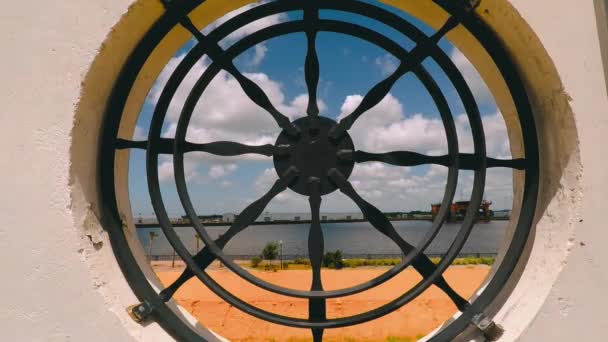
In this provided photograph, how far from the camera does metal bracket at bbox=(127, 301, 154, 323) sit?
2.19 meters

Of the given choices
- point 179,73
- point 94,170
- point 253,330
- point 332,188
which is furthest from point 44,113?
point 253,330

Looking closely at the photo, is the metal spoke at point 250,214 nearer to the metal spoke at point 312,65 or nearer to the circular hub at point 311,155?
the circular hub at point 311,155

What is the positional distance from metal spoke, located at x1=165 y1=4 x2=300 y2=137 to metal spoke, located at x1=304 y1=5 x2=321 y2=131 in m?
0.16

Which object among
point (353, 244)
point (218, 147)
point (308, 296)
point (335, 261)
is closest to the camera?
point (308, 296)

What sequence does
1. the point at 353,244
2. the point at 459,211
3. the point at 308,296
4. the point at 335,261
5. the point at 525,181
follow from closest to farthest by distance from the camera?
1. the point at 308,296
2. the point at 525,181
3. the point at 335,261
4. the point at 459,211
5. the point at 353,244

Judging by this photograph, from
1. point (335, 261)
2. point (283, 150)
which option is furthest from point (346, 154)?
point (335, 261)

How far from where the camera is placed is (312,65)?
2.58 metres

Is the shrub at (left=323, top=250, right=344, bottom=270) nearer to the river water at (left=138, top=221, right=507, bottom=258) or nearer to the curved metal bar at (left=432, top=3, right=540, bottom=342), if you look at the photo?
the river water at (left=138, top=221, right=507, bottom=258)

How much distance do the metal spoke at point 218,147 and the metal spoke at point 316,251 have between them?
28 centimetres

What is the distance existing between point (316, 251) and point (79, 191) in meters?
1.33

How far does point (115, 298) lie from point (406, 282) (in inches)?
1245

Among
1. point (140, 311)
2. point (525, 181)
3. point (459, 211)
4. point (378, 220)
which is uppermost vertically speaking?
point (459, 211)

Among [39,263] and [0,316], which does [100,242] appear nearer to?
[39,263]

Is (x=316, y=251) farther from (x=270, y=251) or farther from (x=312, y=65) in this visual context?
(x=270, y=251)
